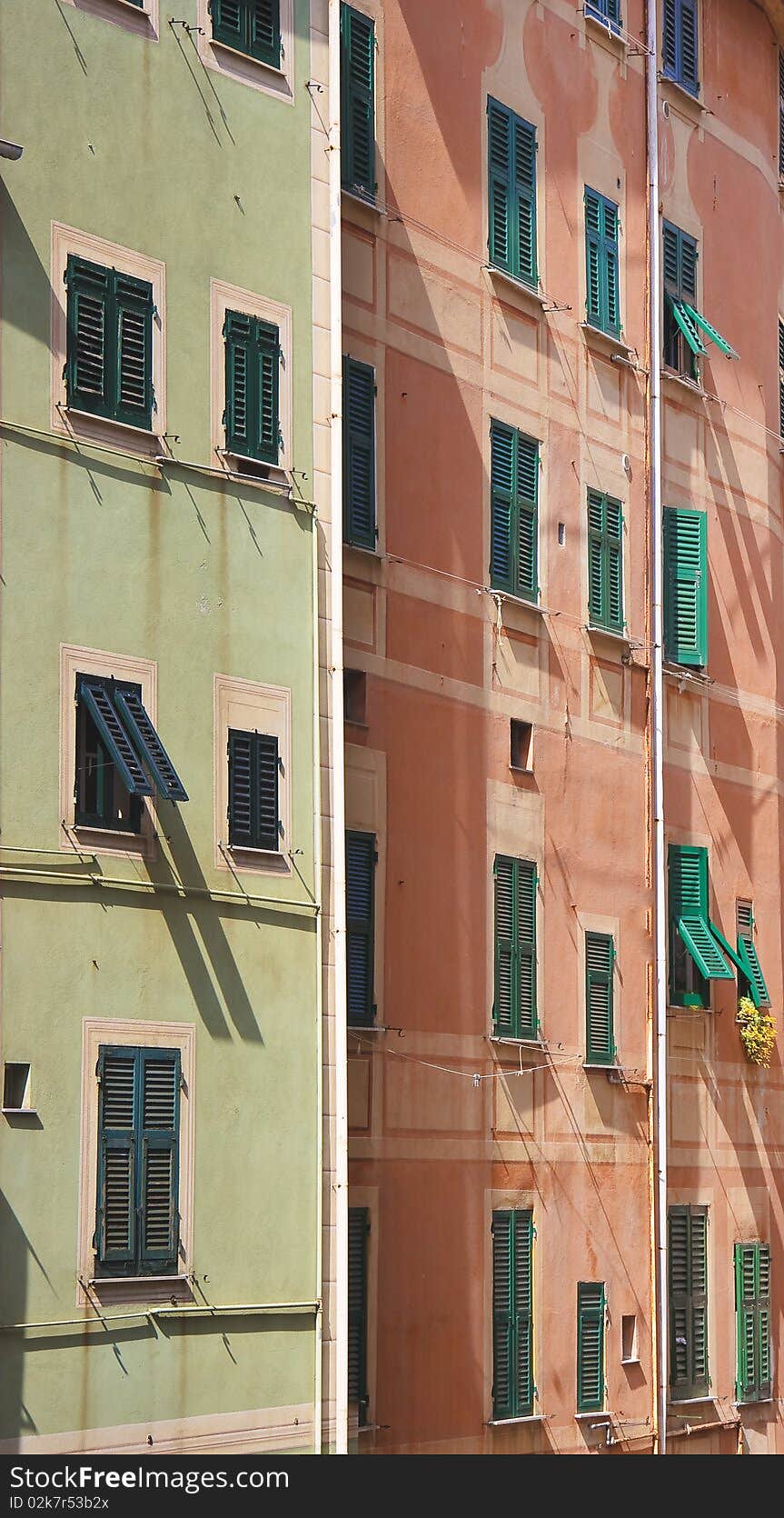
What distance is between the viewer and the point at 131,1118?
1886 centimetres

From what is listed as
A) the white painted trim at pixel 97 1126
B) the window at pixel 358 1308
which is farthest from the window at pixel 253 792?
the window at pixel 358 1308

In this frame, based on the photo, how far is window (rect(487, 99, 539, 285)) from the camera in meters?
25.4

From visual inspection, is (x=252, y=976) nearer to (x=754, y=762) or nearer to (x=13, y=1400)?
(x=13, y=1400)

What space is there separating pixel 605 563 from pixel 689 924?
169 inches

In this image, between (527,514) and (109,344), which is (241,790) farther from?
(527,514)

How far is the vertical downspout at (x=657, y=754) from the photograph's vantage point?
86.0ft

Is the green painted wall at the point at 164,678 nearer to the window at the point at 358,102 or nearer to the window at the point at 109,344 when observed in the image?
the window at the point at 109,344

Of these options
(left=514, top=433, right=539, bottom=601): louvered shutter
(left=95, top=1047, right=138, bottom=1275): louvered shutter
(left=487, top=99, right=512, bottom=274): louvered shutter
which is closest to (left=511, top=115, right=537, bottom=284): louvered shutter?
(left=487, top=99, right=512, bottom=274): louvered shutter

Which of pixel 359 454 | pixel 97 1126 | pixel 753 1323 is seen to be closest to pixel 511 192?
pixel 359 454

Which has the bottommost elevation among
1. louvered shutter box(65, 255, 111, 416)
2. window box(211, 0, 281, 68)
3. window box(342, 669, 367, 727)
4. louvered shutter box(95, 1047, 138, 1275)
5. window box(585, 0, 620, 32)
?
louvered shutter box(95, 1047, 138, 1275)

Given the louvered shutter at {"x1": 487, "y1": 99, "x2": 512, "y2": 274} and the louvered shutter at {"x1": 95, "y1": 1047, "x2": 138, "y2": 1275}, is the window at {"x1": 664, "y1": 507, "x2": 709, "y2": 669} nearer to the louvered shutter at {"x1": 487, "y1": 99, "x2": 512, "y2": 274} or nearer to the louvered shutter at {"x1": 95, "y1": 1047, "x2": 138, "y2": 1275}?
the louvered shutter at {"x1": 487, "y1": 99, "x2": 512, "y2": 274}

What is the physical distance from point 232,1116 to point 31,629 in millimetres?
4255

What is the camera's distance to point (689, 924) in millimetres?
27797

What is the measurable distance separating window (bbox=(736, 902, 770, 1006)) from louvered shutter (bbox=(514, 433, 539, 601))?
5.81 metres
